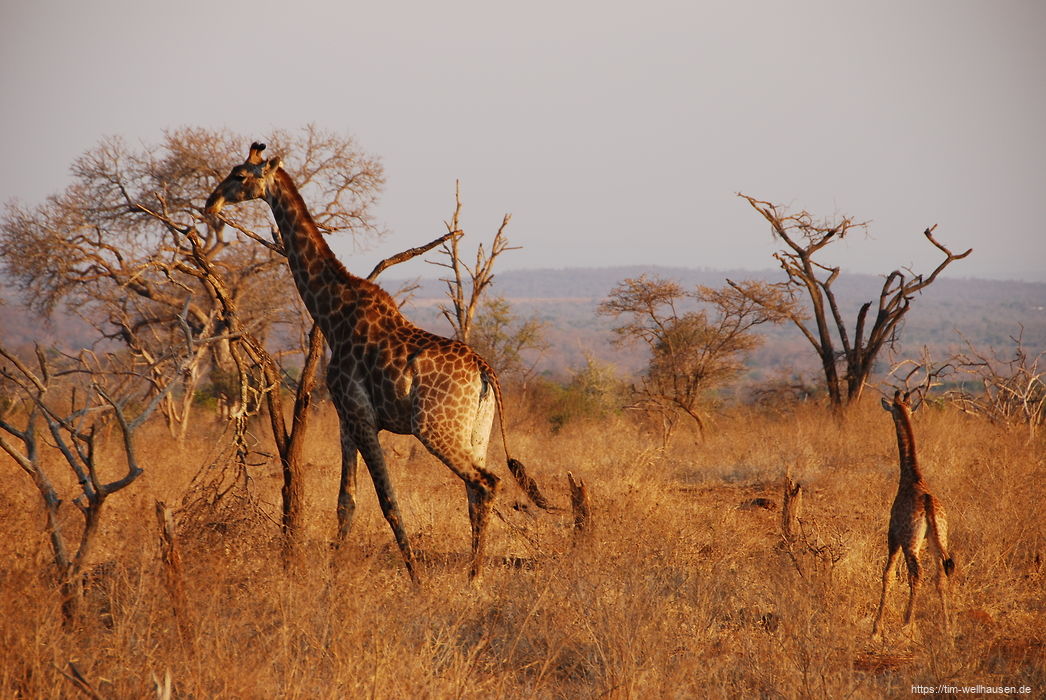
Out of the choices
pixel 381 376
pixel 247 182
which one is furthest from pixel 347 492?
pixel 247 182

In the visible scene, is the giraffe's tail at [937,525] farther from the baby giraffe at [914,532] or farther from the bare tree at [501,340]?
the bare tree at [501,340]

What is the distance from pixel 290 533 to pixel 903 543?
393 cm

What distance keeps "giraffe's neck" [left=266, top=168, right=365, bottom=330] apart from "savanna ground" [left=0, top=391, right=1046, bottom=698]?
149 cm

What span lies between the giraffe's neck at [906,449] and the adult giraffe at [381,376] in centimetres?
249

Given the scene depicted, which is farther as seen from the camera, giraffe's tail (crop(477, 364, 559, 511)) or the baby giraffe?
giraffe's tail (crop(477, 364, 559, 511))

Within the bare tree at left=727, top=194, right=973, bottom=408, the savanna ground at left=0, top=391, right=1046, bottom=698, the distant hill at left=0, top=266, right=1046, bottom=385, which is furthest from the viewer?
the distant hill at left=0, top=266, right=1046, bottom=385

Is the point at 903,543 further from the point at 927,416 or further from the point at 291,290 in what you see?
the point at 291,290

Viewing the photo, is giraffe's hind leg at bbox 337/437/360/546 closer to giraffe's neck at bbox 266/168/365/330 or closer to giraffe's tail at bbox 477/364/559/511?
giraffe's neck at bbox 266/168/365/330

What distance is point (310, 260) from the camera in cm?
639

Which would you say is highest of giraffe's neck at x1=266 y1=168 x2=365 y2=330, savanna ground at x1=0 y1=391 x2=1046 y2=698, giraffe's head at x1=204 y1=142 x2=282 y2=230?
giraffe's head at x1=204 y1=142 x2=282 y2=230

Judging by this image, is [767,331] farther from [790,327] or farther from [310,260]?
[310,260]

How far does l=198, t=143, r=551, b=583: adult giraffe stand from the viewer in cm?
603

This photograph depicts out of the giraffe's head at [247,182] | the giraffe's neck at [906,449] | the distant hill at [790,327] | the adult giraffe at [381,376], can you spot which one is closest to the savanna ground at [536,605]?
the adult giraffe at [381,376]

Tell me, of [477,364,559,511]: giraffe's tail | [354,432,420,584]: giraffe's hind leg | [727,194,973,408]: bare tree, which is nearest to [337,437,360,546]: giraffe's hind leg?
[354,432,420,584]: giraffe's hind leg
